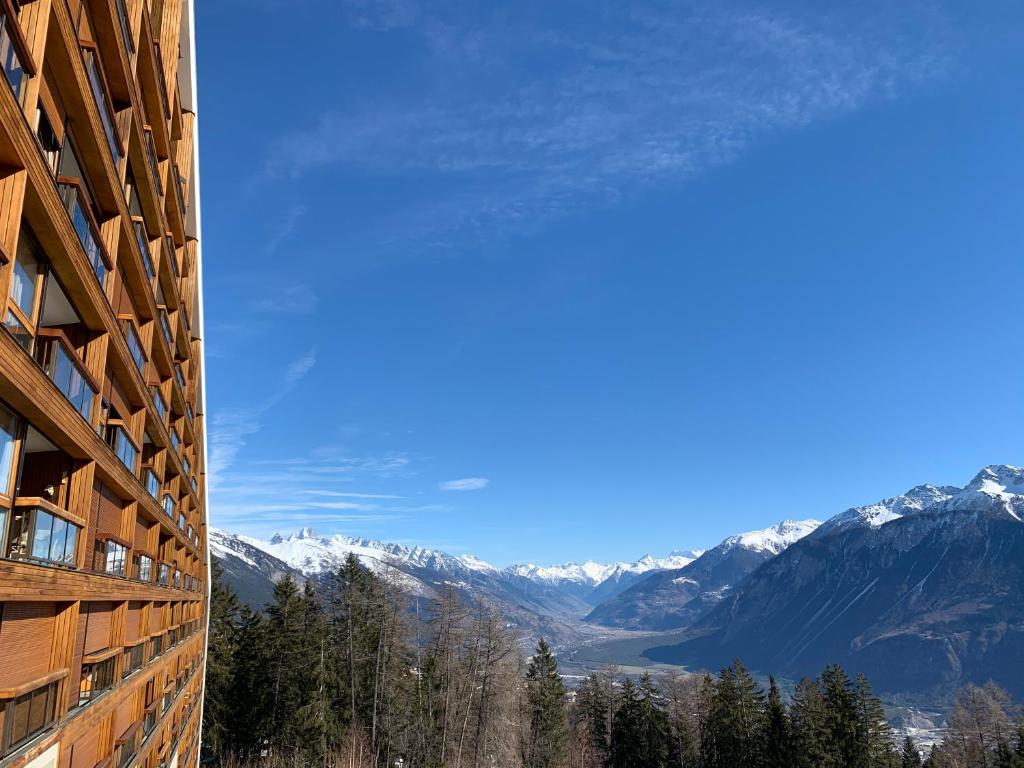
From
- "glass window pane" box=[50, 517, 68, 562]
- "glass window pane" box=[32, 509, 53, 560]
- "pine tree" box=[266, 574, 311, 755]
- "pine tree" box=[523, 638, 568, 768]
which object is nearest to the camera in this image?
"glass window pane" box=[32, 509, 53, 560]

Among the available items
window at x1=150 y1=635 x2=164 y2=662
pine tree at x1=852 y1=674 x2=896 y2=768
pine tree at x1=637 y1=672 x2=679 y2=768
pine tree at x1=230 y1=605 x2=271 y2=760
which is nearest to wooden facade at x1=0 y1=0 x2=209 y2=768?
window at x1=150 y1=635 x2=164 y2=662

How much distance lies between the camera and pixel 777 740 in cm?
5050

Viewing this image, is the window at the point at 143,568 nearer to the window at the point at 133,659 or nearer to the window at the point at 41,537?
the window at the point at 133,659

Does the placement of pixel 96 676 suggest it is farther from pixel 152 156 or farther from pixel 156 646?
pixel 152 156

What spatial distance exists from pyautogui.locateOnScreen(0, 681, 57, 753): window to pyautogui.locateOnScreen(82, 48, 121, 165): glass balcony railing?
777 cm

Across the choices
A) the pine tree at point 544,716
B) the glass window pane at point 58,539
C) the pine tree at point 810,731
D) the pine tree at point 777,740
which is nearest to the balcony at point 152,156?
the glass window pane at point 58,539

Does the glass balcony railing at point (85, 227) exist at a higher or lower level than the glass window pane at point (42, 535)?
higher

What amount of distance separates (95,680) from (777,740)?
5247 centimetres

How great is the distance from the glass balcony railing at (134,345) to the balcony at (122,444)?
1395 millimetres

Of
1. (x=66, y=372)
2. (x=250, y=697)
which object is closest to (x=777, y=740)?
(x=250, y=697)

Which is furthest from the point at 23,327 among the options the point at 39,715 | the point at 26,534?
the point at 39,715

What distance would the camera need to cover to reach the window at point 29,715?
7.91 m

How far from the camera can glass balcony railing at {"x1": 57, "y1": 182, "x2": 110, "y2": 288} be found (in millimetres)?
A: 8647

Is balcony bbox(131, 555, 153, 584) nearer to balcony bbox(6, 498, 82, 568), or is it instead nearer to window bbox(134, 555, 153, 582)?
window bbox(134, 555, 153, 582)
